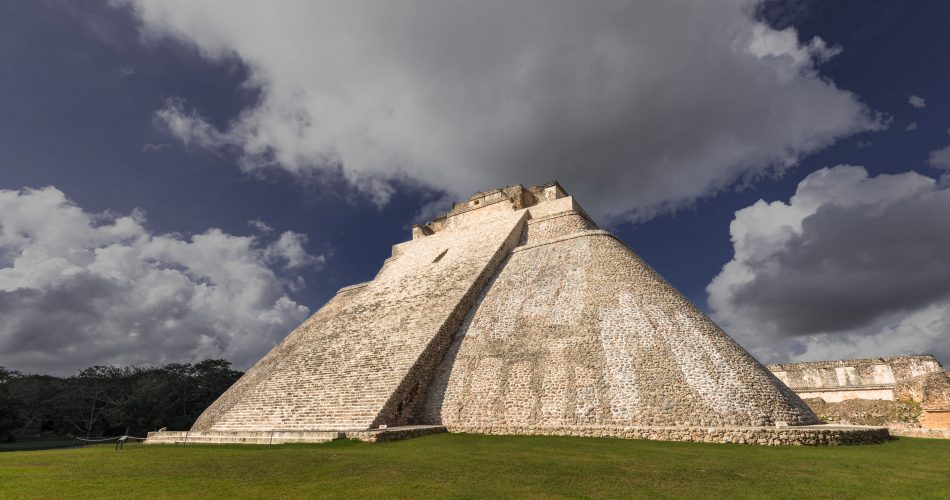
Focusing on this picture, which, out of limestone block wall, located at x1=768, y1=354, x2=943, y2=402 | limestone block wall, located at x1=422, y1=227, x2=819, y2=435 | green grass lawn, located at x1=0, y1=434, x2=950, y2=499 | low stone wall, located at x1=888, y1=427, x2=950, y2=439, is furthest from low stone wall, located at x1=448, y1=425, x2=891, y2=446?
limestone block wall, located at x1=768, y1=354, x2=943, y2=402

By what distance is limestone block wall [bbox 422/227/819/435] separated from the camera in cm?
1172

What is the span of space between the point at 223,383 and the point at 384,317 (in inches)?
1078

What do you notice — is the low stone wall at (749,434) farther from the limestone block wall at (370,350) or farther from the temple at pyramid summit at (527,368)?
the limestone block wall at (370,350)

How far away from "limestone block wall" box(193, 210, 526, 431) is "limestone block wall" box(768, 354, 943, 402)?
16.9 meters

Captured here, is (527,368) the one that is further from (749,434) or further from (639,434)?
(749,434)

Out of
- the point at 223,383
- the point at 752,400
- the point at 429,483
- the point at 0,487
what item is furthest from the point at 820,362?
the point at 223,383

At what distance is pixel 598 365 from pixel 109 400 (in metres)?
38.2

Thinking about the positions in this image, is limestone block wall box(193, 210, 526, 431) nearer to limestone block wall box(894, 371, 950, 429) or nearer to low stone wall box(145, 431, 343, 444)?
low stone wall box(145, 431, 343, 444)

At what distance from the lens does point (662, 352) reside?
41.9 ft

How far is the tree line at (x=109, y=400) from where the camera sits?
3228 cm

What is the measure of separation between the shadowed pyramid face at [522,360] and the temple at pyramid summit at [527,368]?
48 mm

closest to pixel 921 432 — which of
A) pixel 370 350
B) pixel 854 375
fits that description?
pixel 854 375

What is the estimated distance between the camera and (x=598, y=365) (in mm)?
12930

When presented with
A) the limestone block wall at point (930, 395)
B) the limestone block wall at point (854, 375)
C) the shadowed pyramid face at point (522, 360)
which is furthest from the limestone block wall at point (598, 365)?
the limestone block wall at point (854, 375)
